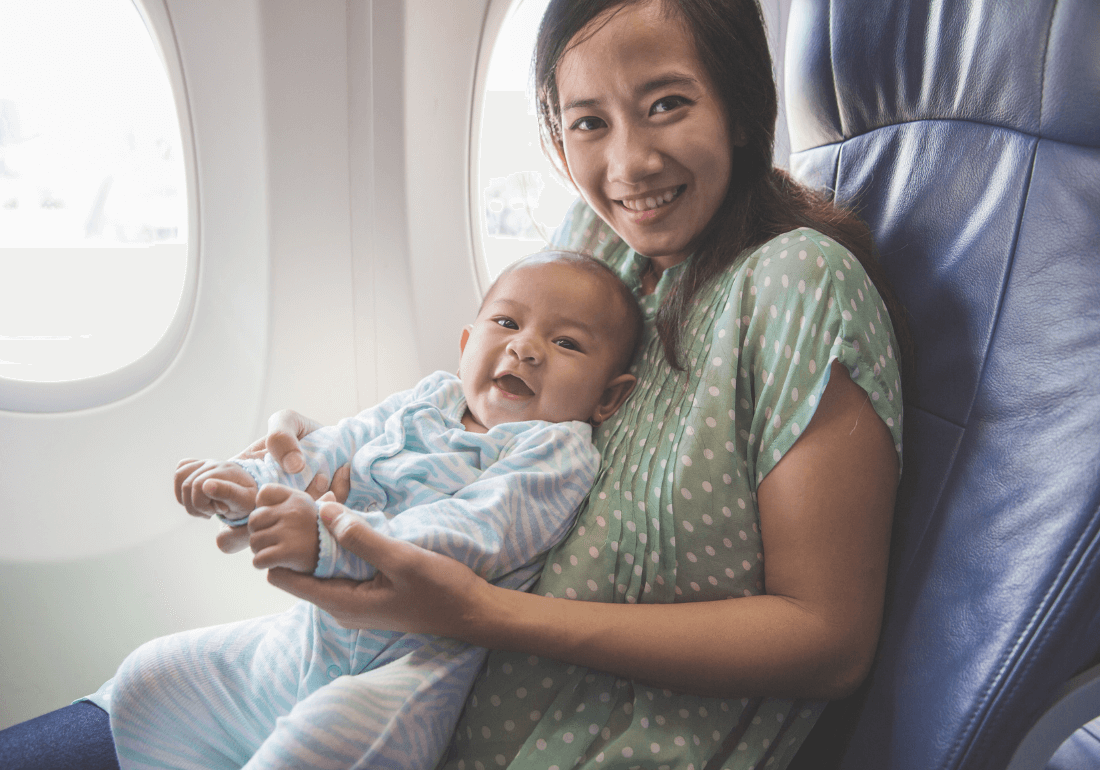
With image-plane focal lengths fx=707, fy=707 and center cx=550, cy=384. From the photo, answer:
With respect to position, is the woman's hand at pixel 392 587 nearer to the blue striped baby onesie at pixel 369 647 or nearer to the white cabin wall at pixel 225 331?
the blue striped baby onesie at pixel 369 647

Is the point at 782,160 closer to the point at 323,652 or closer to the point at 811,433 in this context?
the point at 811,433

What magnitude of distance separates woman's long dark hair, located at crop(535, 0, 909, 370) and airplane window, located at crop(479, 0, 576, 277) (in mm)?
871

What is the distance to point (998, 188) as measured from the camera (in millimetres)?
907

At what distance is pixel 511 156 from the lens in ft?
7.32

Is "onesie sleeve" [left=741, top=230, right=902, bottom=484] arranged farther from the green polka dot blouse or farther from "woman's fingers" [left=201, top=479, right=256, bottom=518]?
"woman's fingers" [left=201, top=479, right=256, bottom=518]

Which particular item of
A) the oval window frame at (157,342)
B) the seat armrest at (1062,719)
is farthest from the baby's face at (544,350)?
the oval window frame at (157,342)

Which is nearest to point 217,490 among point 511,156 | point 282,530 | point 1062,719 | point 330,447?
point 282,530

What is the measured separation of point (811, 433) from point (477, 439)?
483 millimetres

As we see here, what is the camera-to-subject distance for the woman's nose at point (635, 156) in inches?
42.1

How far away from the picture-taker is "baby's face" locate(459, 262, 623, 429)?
112 centimetres

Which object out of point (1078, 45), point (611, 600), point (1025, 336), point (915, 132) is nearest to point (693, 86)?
point (915, 132)

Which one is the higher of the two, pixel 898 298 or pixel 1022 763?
pixel 898 298

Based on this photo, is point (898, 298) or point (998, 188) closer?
point (998, 188)

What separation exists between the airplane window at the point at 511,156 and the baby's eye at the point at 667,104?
0.91 metres
